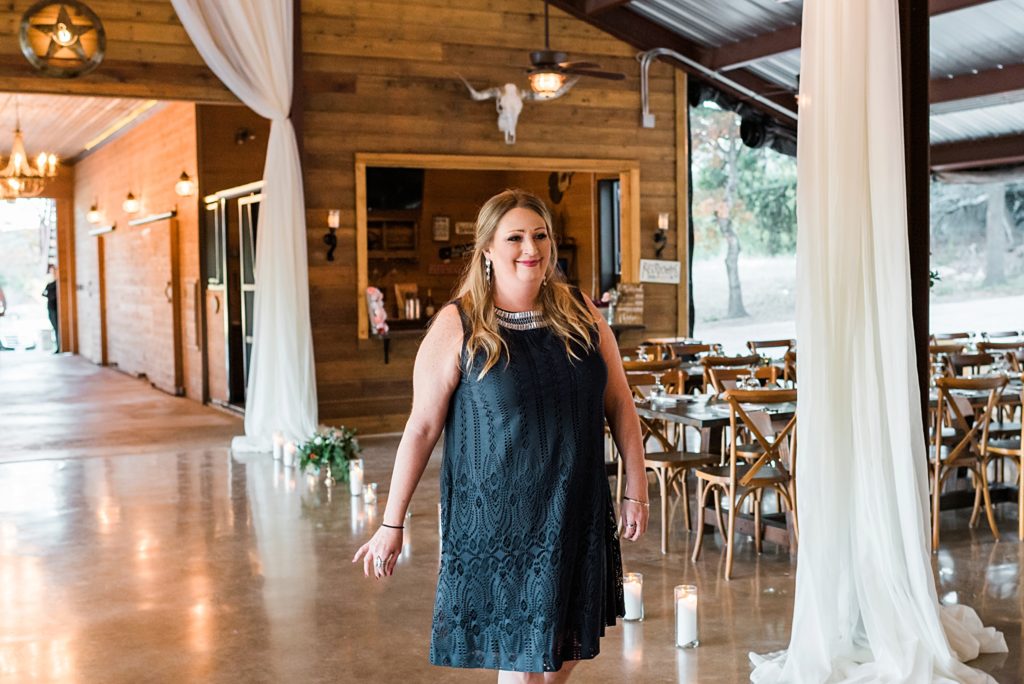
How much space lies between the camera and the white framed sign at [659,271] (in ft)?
39.2

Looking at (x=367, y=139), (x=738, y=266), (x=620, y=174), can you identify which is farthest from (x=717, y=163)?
(x=367, y=139)

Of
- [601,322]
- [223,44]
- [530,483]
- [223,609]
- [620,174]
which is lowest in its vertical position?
[223,609]

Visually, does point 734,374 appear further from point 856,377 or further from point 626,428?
point 626,428

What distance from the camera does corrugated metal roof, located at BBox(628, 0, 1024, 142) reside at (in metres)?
10.1

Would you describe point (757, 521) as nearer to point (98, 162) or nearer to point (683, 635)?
point (683, 635)

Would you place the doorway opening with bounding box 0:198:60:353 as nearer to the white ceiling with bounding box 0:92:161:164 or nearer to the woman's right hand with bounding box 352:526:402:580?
the white ceiling with bounding box 0:92:161:164

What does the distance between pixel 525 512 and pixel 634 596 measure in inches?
85.0

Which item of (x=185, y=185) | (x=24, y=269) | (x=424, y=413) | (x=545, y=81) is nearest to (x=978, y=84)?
(x=545, y=81)

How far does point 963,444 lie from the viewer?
628cm

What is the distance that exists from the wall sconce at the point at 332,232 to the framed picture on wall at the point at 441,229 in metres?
3.63

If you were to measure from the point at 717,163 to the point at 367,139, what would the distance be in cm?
631

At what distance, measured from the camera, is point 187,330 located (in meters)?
14.1

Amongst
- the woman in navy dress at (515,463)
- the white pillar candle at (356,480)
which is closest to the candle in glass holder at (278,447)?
the white pillar candle at (356,480)

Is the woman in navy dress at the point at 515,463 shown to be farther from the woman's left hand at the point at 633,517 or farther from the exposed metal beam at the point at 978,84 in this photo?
the exposed metal beam at the point at 978,84
